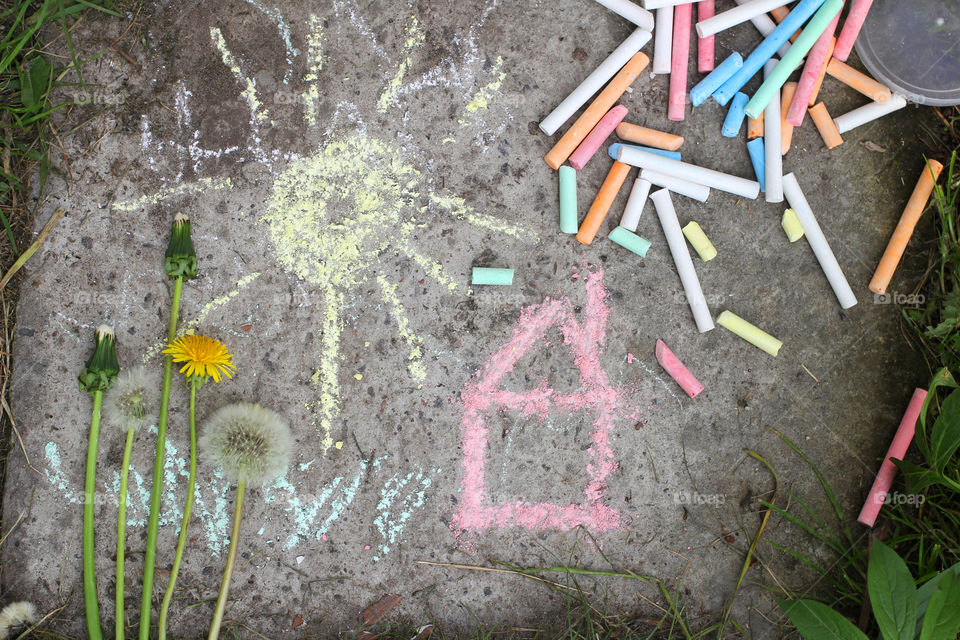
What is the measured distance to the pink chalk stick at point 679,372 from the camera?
8.14 feet

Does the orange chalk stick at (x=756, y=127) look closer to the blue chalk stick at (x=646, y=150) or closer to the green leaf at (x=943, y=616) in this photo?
the blue chalk stick at (x=646, y=150)

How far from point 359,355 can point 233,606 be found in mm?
1156

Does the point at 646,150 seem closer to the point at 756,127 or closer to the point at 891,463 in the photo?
the point at 756,127

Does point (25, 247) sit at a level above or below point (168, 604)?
above

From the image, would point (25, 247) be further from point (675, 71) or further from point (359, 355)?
point (675, 71)

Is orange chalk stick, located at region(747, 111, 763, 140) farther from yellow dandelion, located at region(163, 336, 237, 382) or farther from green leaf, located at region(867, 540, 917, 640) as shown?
yellow dandelion, located at region(163, 336, 237, 382)

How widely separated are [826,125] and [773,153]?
30 cm

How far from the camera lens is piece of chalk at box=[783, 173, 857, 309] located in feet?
8.26

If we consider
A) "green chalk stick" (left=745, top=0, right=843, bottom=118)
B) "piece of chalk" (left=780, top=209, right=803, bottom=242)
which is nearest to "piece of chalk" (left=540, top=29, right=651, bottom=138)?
"green chalk stick" (left=745, top=0, right=843, bottom=118)

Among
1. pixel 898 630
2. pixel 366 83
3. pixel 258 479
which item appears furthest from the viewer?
pixel 366 83

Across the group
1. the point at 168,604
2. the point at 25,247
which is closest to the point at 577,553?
the point at 168,604

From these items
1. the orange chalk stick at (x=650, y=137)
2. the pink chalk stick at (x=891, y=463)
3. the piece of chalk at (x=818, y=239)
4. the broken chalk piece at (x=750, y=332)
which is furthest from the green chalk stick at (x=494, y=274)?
the pink chalk stick at (x=891, y=463)

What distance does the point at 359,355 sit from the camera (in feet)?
8.13

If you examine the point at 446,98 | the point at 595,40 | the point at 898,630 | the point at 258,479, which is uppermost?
the point at 595,40
